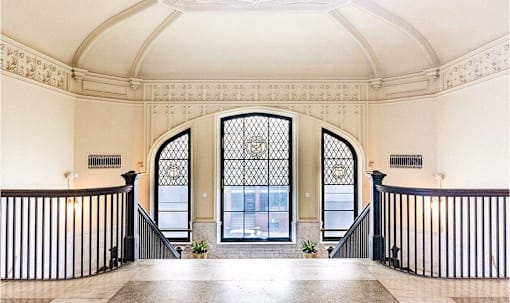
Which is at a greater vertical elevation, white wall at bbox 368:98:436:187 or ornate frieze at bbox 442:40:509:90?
ornate frieze at bbox 442:40:509:90

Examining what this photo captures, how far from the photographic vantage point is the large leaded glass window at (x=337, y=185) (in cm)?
820

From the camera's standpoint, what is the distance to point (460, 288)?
318 cm

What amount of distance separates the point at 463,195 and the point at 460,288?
895 mm

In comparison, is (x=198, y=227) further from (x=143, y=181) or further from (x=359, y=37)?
(x=359, y=37)

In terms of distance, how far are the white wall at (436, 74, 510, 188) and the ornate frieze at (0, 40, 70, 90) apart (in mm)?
7320

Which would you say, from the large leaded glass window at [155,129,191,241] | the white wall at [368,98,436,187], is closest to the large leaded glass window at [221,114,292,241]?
the large leaded glass window at [155,129,191,241]

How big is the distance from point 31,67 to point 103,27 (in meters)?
1.44

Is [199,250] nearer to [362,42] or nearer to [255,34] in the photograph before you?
[255,34]

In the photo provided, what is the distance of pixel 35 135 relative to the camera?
5.66m

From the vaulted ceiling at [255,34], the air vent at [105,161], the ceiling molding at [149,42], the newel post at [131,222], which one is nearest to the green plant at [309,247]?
the vaulted ceiling at [255,34]

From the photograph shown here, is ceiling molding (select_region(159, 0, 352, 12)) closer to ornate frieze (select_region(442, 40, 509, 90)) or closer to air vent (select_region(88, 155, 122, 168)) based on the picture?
ornate frieze (select_region(442, 40, 509, 90))

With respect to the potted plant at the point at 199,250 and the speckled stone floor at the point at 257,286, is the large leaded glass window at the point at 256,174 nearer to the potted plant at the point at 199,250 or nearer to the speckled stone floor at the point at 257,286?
the potted plant at the point at 199,250

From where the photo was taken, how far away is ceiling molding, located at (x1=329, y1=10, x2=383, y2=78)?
6324 millimetres

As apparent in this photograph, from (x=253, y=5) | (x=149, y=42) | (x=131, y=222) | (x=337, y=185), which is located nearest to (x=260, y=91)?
(x=253, y=5)
